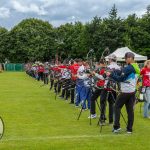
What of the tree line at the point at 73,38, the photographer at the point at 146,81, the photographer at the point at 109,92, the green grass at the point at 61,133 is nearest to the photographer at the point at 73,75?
the green grass at the point at 61,133

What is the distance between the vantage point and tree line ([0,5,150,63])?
2815 inches

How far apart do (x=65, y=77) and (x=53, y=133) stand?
34.3ft

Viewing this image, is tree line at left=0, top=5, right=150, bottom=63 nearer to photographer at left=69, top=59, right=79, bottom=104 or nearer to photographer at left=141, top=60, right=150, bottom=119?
photographer at left=69, top=59, right=79, bottom=104

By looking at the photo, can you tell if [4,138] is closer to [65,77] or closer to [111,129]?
[111,129]

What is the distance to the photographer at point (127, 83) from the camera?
41.2ft

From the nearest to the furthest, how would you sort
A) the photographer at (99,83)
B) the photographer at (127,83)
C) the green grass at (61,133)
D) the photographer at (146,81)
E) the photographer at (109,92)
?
1. the green grass at (61,133)
2. the photographer at (127,83)
3. the photographer at (109,92)
4. the photographer at (99,83)
5. the photographer at (146,81)

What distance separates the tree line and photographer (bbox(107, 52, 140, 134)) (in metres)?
55.3

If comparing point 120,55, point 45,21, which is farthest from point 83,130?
point 45,21

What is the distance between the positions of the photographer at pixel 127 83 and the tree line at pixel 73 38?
5529 centimetres

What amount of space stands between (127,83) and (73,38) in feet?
256

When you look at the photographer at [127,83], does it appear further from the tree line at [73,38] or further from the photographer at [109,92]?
the tree line at [73,38]

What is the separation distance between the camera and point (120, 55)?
154ft

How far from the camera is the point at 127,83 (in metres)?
12.7

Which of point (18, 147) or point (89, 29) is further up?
point (89, 29)
